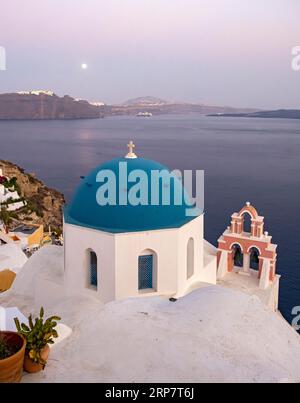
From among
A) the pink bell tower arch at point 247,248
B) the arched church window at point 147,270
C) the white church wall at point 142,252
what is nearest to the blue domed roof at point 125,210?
the white church wall at point 142,252

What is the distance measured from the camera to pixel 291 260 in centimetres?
3144

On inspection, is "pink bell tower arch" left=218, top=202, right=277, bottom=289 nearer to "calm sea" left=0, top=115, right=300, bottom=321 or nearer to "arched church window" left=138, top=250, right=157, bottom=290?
"arched church window" left=138, top=250, right=157, bottom=290

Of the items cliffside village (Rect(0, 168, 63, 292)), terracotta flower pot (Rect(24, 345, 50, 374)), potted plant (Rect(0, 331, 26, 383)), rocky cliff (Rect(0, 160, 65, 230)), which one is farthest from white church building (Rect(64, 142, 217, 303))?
rocky cliff (Rect(0, 160, 65, 230))

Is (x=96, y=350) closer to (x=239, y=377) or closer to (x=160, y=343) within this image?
(x=160, y=343)

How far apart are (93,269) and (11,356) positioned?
5.43 m

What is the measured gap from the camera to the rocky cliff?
43.2 metres

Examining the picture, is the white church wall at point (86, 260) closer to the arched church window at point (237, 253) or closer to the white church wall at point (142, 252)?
the white church wall at point (142, 252)

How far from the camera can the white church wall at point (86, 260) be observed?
34.0 feet

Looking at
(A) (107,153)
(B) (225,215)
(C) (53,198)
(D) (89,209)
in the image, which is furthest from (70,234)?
(A) (107,153)

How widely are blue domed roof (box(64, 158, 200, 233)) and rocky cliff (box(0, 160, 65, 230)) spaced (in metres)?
31.7

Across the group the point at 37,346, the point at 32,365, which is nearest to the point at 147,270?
the point at 37,346

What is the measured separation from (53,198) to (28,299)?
4074cm

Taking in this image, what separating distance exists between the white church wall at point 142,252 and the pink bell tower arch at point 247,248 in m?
4.29

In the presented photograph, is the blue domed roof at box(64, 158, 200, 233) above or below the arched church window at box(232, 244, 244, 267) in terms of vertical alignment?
above
